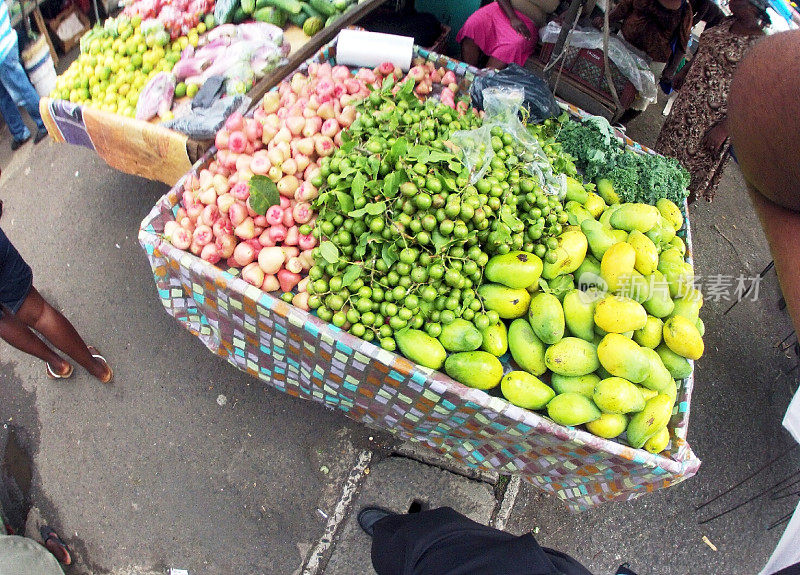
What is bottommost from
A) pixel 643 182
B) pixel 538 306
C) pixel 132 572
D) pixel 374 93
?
pixel 132 572

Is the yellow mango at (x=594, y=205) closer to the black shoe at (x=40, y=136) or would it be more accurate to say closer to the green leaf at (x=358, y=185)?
the green leaf at (x=358, y=185)

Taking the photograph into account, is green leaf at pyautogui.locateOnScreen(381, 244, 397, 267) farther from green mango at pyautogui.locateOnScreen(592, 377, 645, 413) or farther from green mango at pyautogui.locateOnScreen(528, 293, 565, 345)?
green mango at pyautogui.locateOnScreen(592, 377, 645, 413)

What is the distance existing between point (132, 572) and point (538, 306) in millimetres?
2354

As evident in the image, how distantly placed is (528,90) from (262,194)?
5.53 feet

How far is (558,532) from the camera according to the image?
2.67 m

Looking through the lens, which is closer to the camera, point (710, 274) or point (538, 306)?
point (538, 306)

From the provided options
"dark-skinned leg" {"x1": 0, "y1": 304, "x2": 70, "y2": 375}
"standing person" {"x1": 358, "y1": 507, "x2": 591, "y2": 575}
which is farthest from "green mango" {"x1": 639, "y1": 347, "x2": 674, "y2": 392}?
"dark-skinned leg" {"x1": 0, "y1": 304, "x2": 70, "y2": 375}

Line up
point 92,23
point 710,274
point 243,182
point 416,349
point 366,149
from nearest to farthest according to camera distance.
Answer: point 416,349, point 366,149, point 243,182, point 710,274, point 92,23

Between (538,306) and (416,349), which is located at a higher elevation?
(538,306)

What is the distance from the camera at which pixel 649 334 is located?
1.98 m

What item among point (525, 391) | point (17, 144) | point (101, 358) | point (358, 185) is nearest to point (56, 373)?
point (101, 358)

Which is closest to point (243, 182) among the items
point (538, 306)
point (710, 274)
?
point (538, 306)

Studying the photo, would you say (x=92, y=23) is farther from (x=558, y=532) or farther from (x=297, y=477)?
(x=558, y=532)

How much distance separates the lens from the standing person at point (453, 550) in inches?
58.9
